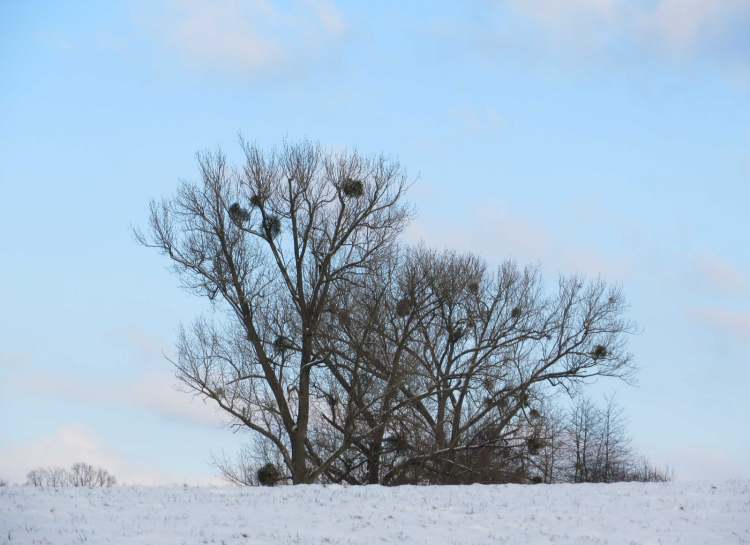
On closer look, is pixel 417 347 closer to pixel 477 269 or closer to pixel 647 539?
pixel 477 269

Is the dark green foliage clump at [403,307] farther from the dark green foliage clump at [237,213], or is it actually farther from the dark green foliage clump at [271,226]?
the dark green foliage clump at [237,213]

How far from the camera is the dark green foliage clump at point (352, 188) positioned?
1109 inches

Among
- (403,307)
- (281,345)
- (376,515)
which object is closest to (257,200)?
(281,345)

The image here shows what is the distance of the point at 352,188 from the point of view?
2817 cm

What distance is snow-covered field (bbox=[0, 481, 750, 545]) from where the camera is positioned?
16078 millimetres

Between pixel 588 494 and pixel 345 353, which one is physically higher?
pixel 345 353

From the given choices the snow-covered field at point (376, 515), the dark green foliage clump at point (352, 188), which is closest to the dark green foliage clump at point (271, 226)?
the dark green foliage clump at point (352, 188)

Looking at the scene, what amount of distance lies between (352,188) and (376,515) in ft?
41.0

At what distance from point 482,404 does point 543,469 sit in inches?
164

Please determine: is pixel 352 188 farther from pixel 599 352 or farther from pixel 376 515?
pixel 376 515

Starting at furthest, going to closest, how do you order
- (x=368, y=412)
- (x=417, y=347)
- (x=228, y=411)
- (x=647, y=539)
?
1. (x=417, y=347)
2. (x=368, y=412)
3. (x=228, y=411)
4. (x=647, y=539)

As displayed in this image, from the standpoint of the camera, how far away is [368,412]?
3122cm

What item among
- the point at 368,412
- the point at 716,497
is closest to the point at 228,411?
the point at 368,412

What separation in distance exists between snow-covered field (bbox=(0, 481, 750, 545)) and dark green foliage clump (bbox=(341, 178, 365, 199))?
1012 centimetres
